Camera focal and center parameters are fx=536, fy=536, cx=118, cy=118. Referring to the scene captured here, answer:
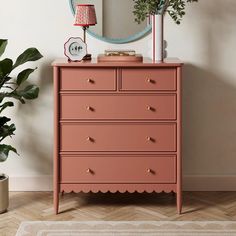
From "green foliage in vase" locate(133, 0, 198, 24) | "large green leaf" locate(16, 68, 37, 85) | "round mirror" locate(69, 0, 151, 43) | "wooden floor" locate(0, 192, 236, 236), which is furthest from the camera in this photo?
"round mirror" locate(69, 0, 151, 43)

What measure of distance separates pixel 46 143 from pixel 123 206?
0.80 meters

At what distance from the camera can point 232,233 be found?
10.5ft

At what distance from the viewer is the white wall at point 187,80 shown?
396 centimetres

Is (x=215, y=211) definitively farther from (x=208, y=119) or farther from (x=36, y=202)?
(x=36, y=202)

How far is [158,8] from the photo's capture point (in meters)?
3.65

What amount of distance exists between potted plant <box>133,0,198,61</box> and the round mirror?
0.17 m

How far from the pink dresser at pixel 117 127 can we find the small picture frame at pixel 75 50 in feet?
0.33

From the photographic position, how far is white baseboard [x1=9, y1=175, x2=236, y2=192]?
4086mm

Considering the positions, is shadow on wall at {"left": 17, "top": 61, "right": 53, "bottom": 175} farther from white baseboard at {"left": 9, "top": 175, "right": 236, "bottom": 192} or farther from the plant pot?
the plant pot

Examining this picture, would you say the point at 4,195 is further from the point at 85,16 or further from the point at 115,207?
the point at 85,16

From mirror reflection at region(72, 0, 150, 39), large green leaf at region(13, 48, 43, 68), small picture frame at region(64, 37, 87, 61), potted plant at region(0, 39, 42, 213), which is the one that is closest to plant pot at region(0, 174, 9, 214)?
potted plant at region(0, 39, 42, 213)

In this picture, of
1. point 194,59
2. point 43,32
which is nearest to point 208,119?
point 194,59

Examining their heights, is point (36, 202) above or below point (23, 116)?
below

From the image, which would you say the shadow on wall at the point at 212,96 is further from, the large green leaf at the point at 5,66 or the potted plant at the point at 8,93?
the large green leaf at the point at 5,66
